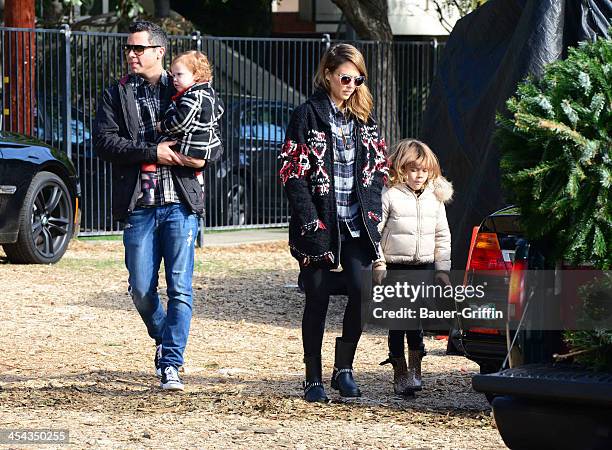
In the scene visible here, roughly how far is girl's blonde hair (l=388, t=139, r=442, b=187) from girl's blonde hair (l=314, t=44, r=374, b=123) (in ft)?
1.53

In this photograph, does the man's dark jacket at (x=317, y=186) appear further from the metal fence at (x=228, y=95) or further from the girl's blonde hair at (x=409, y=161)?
the metal fence at (x=228, y=95)

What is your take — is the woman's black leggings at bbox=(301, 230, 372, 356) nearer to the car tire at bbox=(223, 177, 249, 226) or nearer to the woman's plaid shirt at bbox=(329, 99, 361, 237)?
the woman's plaid shirt at bbox=(329, 99, 361, 237)

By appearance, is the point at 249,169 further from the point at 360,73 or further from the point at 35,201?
the point at 360,73

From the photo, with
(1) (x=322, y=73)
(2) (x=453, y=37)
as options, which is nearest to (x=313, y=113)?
(1) (x=322, y=73)

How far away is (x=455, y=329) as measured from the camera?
291 inches

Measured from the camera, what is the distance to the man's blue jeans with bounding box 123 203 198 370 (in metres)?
7.53

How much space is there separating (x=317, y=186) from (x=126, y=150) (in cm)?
105

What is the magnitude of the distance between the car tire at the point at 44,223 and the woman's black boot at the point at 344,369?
20.9 feet

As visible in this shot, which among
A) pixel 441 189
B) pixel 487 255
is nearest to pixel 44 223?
pixel 441 189

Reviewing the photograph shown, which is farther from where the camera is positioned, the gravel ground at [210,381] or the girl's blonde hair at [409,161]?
the girl's blonde hair at [409,161]

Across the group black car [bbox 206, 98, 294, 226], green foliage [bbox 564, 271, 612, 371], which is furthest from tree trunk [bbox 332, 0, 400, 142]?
green foliage [bbox 564, 271, 612, 371]

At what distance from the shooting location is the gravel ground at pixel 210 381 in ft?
21.6

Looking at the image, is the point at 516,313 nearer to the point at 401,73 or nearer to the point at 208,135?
the point at 208,135

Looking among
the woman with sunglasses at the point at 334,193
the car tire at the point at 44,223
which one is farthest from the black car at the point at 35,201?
the woman with sunglasses at the point at 334,193
